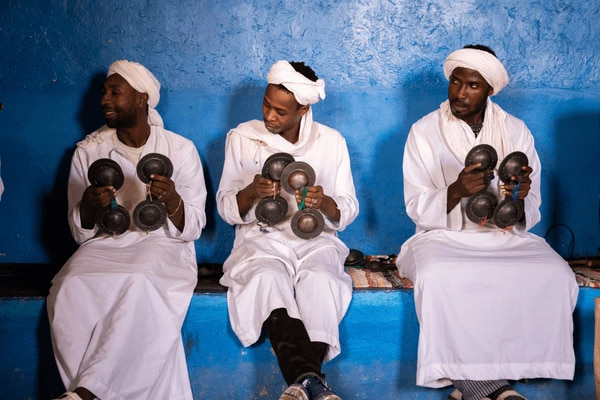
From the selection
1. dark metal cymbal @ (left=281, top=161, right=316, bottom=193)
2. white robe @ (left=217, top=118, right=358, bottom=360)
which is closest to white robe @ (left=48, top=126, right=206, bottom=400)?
white robe @ (left=217, top=118, right=358, bottom=360)

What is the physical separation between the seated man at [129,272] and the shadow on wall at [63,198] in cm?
70

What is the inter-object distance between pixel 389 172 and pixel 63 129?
253 centimetres

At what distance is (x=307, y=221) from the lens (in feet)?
15.0

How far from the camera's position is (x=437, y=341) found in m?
4.40

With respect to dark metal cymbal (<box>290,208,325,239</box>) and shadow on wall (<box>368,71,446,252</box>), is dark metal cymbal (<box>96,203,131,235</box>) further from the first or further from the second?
shadow on wall (<box>368,71,446,252</box>)

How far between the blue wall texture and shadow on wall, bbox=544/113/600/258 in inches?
0.6

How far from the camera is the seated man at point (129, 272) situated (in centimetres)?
422

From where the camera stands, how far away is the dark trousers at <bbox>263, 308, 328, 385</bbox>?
4023 millimetres

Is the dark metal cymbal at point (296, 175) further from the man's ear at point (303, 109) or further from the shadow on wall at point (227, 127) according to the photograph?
the shadow on wall at point (227, 127)

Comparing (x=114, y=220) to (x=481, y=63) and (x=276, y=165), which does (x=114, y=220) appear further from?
(x=481, y=63)

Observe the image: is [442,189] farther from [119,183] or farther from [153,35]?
[153,35]

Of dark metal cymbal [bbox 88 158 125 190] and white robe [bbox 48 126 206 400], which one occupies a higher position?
dark metal cymbal [bbox 88 158 125 190]

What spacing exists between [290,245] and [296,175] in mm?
558

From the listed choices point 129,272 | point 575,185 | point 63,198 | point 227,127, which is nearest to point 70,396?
point 129,272
